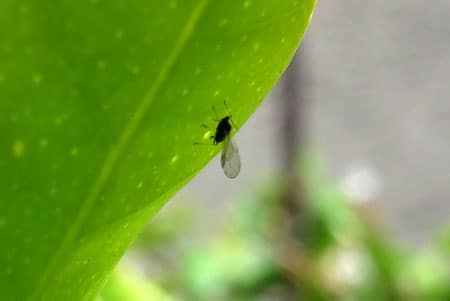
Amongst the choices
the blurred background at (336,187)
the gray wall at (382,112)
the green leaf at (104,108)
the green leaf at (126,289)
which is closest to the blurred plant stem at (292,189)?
the blurred background at (336,187)

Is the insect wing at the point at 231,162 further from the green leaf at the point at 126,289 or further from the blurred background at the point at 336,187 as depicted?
the blurred background at the point at 336,187

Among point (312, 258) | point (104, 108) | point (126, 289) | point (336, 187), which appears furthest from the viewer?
point (336, 187)

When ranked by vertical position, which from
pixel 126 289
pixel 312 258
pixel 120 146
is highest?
pixel 312 258

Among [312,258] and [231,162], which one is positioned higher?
[312,258]

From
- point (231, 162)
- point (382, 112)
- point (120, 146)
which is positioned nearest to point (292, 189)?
point (231, 162)

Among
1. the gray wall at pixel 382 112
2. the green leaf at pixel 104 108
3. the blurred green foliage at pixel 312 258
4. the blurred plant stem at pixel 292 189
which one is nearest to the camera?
the green leaf at pixel 104 108

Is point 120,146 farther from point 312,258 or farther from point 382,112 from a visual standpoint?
point 382,112

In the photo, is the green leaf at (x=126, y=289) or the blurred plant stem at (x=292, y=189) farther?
the blurred plant stem at (x=292, y=189)
